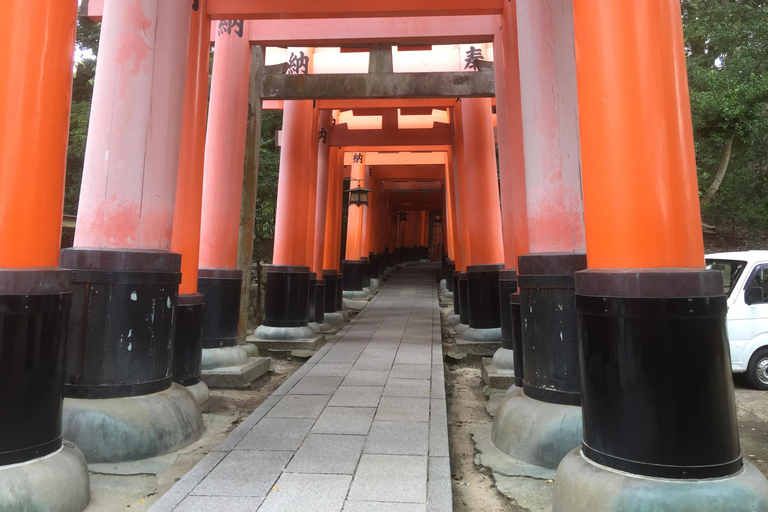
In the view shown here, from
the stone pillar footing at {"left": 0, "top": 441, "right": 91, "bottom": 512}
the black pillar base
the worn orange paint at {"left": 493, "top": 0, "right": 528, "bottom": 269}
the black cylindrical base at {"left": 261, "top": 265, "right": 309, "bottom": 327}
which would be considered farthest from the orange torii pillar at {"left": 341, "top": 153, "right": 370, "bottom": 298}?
the stone pillar footing at {"left": 0, "top": 441, "right": 91, "bottom": 512}

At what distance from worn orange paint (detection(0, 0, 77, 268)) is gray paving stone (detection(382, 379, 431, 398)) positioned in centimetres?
306

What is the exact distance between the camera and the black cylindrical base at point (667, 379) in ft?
6.89

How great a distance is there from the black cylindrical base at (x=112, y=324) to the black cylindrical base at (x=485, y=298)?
497 centimetres

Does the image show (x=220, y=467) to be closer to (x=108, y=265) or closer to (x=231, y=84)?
(x=108, y=265)

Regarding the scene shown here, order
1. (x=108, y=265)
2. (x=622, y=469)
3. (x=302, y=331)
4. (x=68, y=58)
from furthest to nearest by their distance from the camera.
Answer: (x=302, y=331) → (x=108, y=265) → (x=68, y=58) → (x=622, y=469)

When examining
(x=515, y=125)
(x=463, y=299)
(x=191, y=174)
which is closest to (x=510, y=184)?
(x=515, y=125)

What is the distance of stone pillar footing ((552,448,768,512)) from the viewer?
203 centimetres

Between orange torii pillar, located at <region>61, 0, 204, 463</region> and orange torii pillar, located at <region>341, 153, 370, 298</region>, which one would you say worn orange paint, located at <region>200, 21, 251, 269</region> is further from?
orange torii pillar, located at <region>341, 153, 370, 298</region>

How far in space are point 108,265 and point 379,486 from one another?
2.18 metres

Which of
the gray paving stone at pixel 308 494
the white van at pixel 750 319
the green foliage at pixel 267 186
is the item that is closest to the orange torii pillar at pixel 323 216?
the green foliage at pixel 267 186

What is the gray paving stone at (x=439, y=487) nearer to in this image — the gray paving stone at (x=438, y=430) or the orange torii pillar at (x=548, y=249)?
the gray paving stone at (x=438, y=430)

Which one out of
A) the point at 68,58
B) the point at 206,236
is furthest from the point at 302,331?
the point at 68,58

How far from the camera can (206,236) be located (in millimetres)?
5848

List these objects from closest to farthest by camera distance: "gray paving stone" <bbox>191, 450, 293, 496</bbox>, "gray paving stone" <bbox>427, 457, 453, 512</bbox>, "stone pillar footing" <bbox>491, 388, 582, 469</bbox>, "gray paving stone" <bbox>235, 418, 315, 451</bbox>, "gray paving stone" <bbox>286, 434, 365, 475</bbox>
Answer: "gray paving stone" <bbox>427, 457, 453, 512</bbox> < "gray paving stone" <bbox>191, 450, 293, 496</bbox> < "gray paving stone" <bbox>286, 434, 365, 475</bbox> < "stone pillar footing" <bbox>491, 388, 582, 469</bbox> < "gray paving stone" <bbox>235, 418, 315, 451</bbox>
